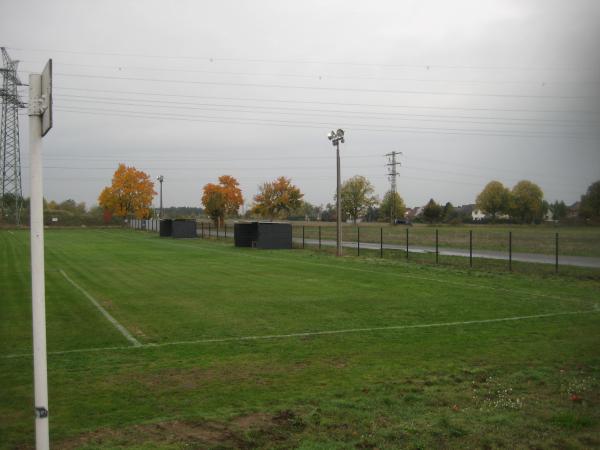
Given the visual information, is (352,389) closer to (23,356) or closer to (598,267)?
(23,356)

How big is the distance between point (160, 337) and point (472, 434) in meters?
5.30

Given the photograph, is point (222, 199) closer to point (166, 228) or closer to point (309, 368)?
point (166, 228)

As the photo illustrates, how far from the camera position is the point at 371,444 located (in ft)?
13.9

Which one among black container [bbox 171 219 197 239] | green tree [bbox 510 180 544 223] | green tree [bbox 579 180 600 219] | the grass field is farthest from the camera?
black container [bbox 171 219 197 239]

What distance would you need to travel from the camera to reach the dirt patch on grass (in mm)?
4277

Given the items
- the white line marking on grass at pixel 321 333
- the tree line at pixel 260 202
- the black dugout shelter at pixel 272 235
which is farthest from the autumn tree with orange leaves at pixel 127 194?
the white line marking on grass at pixel 321 333

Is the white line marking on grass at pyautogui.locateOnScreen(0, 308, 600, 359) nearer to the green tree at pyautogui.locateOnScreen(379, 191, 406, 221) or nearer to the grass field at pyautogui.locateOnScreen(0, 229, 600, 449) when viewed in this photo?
the grass field at pyautogui.locateOnScreen(0, 229, 600, 449)

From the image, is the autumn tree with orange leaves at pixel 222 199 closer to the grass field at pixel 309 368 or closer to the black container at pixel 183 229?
the black container at pixel 183 229

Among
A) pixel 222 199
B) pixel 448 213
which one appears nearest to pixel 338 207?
pixel 222 199

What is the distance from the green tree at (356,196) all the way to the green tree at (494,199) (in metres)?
21.8

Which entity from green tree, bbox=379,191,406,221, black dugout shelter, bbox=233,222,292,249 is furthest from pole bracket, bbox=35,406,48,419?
green tree, bbox=379,191,406,221

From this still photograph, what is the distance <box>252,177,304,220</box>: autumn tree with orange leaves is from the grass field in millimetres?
69546

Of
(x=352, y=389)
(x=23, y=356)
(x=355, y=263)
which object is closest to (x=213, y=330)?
(x=23, y=356)

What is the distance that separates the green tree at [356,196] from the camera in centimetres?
10219
